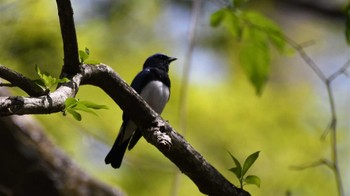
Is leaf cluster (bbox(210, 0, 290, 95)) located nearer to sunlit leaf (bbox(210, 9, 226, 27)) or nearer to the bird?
sunlit leaf (bbox(210, 9, 226, 27))

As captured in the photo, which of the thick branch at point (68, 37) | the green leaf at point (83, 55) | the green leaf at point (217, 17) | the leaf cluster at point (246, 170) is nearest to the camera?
the thick branch at point (68, 37)

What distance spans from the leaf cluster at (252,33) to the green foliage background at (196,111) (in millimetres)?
3125

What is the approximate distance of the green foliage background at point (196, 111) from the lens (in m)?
6.26

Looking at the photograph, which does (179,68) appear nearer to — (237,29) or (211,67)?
(211,67)

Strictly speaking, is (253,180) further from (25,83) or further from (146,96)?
(146,96)

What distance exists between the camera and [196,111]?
25.2ft

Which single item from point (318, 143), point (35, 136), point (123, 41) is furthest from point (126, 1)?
point (35, 136)

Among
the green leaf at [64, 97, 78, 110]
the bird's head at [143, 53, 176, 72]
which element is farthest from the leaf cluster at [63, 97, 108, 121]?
the bird's head at [143, 53, 176, 72]

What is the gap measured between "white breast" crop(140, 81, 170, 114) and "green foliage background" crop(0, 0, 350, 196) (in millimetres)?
1615

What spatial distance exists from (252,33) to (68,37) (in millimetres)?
1024

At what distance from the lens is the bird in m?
3.92

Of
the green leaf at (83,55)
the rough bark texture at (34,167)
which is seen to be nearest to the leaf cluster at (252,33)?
the green leaf at (83,55)

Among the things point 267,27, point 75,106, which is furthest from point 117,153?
point 75,106

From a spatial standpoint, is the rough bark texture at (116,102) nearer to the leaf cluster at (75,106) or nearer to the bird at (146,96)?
the leaf cluster at (75,106)
